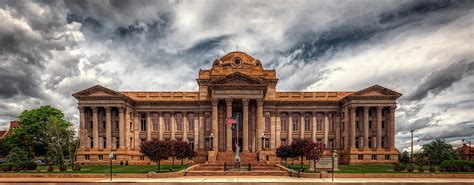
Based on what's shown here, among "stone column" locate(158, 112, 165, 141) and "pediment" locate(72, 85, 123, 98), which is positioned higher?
"pediment" locate(72, 85, 123, 98)

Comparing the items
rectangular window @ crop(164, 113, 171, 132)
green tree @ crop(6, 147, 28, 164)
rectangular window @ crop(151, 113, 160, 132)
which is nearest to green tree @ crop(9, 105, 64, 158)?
rectangular window @ crop(151, 113, 160, 132)

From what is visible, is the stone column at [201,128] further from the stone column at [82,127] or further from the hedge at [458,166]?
the hedge at [458,166]

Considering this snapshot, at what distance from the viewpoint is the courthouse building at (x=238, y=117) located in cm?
6209

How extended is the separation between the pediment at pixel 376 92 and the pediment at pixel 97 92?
129 feet

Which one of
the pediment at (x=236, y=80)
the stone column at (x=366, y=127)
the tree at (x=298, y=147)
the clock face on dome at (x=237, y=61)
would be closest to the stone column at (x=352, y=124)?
the stone column at (x=366, y=127)

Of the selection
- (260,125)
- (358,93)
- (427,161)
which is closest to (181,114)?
(260,125)

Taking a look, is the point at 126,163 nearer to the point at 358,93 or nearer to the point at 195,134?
the point at 195,134

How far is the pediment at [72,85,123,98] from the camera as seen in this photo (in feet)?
211

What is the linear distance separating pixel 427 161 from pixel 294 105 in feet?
78.5

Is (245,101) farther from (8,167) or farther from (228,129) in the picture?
(8,167)

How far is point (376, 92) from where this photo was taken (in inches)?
2591

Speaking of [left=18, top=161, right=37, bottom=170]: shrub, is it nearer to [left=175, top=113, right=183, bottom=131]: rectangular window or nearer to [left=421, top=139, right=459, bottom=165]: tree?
[left=175, top=113, right=183, bottom=131]: rectangular window

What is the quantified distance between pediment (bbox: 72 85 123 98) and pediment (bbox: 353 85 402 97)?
39.2m

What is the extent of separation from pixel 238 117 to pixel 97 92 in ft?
77.1
